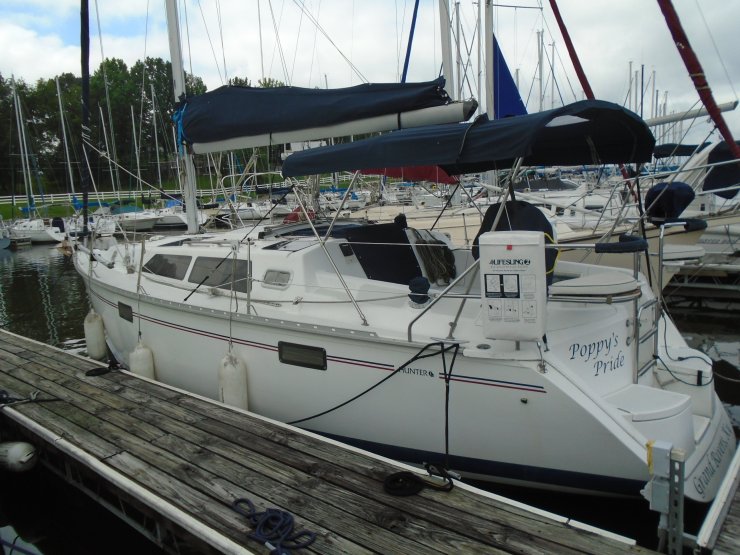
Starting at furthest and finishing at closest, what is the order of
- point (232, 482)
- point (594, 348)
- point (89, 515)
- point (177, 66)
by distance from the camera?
point (177, 66) < point (89, 515) < point (594, 348) < point (232, 482)

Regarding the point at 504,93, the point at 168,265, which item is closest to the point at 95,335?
the point at 168,265

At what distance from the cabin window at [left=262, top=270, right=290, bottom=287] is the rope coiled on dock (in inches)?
81.0

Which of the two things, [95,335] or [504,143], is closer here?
[504,143]

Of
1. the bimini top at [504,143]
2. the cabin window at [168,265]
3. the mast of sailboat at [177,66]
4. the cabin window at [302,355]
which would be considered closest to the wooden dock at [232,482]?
the cabin window at [302,355]

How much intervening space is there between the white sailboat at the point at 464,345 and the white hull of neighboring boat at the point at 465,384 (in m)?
0.01

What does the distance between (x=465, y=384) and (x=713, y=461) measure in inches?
77.9

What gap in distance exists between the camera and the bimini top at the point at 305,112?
4586 millimetres

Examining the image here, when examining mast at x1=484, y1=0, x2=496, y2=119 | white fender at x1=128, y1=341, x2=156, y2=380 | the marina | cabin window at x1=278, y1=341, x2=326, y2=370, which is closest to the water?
the marina

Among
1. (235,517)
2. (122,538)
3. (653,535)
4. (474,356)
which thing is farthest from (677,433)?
(122,538)

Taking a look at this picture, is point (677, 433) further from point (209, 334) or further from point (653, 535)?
point (209, 334)

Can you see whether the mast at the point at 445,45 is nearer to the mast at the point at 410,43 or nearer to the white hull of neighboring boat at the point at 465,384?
the mast at the point at 410,43

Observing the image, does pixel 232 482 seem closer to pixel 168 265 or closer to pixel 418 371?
pixel 418 371

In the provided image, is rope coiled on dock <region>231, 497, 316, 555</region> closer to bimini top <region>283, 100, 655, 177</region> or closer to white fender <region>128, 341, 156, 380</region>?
bimini top <region>283, 100, 655, 177</region>

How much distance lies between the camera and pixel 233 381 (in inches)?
192
